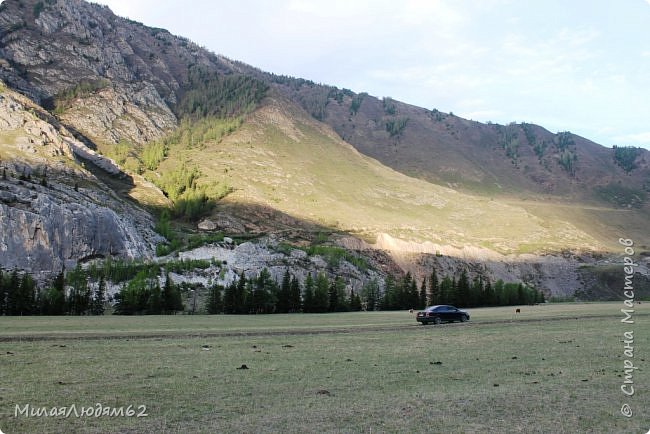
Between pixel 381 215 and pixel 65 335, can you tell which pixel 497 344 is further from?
pixel 381 215

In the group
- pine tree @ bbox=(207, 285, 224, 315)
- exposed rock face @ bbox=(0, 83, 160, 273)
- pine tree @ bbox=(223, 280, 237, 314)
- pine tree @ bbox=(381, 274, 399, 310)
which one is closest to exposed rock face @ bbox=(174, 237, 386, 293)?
exposed rock face @ bbox=(0, 83, 160, 273)

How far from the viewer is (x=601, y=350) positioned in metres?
23.4

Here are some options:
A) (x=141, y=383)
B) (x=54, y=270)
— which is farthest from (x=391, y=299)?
(x=141, y=383)

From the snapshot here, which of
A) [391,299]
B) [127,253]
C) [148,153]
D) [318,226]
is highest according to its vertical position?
[148,153]

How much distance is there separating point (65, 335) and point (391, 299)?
64869 mm

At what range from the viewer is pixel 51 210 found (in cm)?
9631

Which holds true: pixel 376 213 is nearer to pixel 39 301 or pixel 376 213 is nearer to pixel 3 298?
pixel 39 301

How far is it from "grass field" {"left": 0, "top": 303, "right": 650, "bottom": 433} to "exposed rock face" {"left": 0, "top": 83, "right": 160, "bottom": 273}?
71.4 metres

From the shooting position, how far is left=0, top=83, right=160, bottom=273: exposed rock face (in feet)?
297

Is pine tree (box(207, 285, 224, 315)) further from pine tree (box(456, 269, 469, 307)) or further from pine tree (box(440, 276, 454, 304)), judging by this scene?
pine tree (box(456, 269, 469, 307))

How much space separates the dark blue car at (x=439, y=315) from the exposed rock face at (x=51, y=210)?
74.5 m

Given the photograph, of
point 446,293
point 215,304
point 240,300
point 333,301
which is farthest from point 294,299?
point 446,293

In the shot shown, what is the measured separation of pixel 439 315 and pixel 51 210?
8209 cm

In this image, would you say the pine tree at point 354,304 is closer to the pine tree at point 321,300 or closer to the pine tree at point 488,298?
the pine tree at point 321,300
